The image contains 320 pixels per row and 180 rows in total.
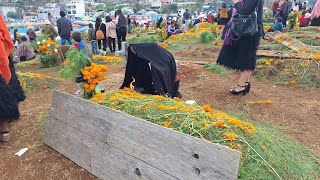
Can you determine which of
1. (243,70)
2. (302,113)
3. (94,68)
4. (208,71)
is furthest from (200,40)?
(94,68)

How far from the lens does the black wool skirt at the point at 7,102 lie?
10.1ft

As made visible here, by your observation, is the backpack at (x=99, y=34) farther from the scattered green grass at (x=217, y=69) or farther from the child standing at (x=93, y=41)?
the scattered green grass at (x=217, y=69)

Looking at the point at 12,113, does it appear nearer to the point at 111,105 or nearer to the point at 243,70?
the point at 111,105

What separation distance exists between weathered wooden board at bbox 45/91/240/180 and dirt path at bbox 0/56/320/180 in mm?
175

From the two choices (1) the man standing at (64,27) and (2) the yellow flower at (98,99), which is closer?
Answer: (2) the yellow flower at (98,99)

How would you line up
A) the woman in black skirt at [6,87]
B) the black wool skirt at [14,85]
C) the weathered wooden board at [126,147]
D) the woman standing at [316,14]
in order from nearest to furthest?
the weathered wooden board at [126,147] → the woman in black skirt at [6,87] → the black wool skirt at [14,85] → the woman standing at [316,14]

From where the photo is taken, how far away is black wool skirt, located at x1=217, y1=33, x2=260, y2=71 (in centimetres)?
414

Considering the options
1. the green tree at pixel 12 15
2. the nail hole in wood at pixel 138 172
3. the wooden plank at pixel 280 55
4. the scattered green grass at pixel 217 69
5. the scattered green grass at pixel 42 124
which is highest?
the green tree at pixel 12 15

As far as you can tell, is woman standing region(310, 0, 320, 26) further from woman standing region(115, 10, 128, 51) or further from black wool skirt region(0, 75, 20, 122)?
black wool skirt region(0, 75, 20, 122)

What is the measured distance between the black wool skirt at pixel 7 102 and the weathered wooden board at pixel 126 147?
0.49 meters

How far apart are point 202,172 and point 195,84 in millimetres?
3375

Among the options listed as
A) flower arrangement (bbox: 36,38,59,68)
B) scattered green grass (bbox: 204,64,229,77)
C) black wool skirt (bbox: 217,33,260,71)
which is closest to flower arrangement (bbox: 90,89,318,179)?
black wool skirt (bbox: 217,33,260,71)

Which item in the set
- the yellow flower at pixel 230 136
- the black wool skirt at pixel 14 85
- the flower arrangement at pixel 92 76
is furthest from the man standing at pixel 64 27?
the yellow flower at pixel 230 136

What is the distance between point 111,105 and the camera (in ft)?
8.98
